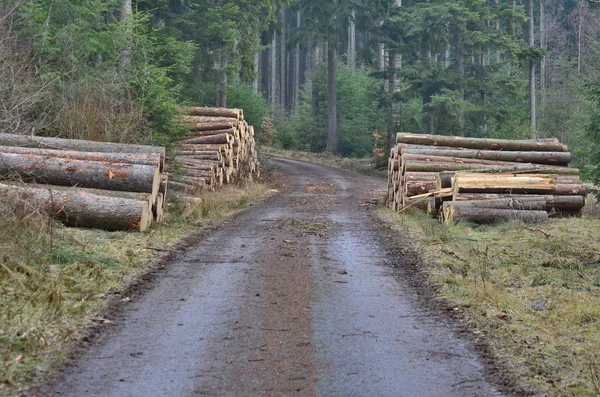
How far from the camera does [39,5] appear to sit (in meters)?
19.6

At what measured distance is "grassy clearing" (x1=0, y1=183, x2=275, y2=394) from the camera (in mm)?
6578

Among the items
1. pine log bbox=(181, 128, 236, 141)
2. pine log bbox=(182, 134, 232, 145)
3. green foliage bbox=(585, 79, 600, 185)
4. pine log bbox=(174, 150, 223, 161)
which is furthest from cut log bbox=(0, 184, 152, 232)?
pine log bbox=(181, 128, 236, 141)

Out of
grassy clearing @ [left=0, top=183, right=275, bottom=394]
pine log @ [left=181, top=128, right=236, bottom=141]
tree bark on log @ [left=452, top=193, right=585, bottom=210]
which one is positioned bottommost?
grassy clearing @ [left=0, top=183, right=275, bottom=394]

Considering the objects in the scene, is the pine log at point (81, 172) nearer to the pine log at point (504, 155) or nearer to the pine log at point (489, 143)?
the pine log at point (504, 155)

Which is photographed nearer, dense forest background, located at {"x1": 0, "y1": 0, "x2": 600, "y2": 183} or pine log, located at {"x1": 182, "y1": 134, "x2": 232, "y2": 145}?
dense forest background, located at {"x1": 0, "y1": 0, "x2": 600, "y2": 183}

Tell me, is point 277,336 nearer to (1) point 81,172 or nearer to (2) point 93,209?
(2) point 93,209

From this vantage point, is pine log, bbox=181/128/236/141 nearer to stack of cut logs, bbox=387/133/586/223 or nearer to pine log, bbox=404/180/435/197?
stack of cut logs, bbox=387/133/586/223

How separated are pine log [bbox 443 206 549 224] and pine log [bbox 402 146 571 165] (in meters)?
4.41

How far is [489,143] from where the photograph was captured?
861 inches

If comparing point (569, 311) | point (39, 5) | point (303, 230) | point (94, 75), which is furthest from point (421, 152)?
point (569, 311)

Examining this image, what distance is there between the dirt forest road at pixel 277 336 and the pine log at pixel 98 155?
3.08 meters

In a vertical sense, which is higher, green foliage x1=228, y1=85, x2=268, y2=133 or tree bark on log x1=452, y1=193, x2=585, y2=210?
green foliage x1=228, y1=85, x2=268, y2=133

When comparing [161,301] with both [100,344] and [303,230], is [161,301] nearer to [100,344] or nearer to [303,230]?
[100,344]

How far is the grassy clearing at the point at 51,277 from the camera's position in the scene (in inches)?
259
